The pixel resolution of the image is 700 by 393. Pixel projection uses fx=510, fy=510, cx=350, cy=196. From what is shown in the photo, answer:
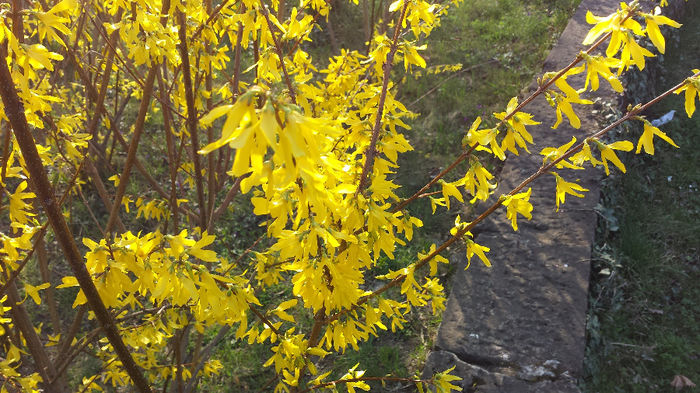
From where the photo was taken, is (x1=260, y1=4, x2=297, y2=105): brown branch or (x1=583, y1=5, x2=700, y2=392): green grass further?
(x1=583, y1=5, x2=700, y2=392): green grass

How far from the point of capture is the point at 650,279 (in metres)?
3.06

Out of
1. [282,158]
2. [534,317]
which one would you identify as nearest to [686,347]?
[534,317]

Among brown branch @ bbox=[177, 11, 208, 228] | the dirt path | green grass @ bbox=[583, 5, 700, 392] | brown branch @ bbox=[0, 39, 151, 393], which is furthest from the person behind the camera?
green grass @ bbox=[583, 5, 700, 392]

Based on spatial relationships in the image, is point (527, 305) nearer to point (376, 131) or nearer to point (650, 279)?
point (650, 279)

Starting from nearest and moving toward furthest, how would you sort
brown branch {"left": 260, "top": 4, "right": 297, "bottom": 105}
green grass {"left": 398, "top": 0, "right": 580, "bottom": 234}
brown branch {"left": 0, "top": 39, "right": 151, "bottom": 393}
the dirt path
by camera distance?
brown branch {"left": 0, "top": 39, "right": 151, "bottom": 393} < brown branch {"left": 260, "top": 4, "right": 297, "bottom": 105} < the dirt path < green grass {"left": 398, "top": 0, "right": 580, "bottom": 234}

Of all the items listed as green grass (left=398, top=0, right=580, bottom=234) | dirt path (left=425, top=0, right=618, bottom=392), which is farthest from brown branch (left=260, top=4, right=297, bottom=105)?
green grass (left=398, top=0, right=580, bottom=234)

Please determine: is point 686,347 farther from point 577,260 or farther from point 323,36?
point 323,36

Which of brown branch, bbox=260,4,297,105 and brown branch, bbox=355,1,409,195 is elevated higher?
brown branch, bbox=260,4,297,105

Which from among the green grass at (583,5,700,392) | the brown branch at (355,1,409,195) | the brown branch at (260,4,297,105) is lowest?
the green grass at (583,5,700,392)

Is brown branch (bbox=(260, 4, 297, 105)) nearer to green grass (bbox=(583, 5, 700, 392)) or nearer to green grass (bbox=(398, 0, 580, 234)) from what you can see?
green grass (bbox=(583, 5, 700, 392))

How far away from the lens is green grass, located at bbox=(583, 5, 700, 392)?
2.63 meters

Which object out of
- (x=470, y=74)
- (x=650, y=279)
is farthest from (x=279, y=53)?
(x=470, y=74)

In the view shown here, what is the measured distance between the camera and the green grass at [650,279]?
104 inches

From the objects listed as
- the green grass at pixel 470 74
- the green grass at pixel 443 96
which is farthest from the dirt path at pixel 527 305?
the green grass at pixel 470 74
